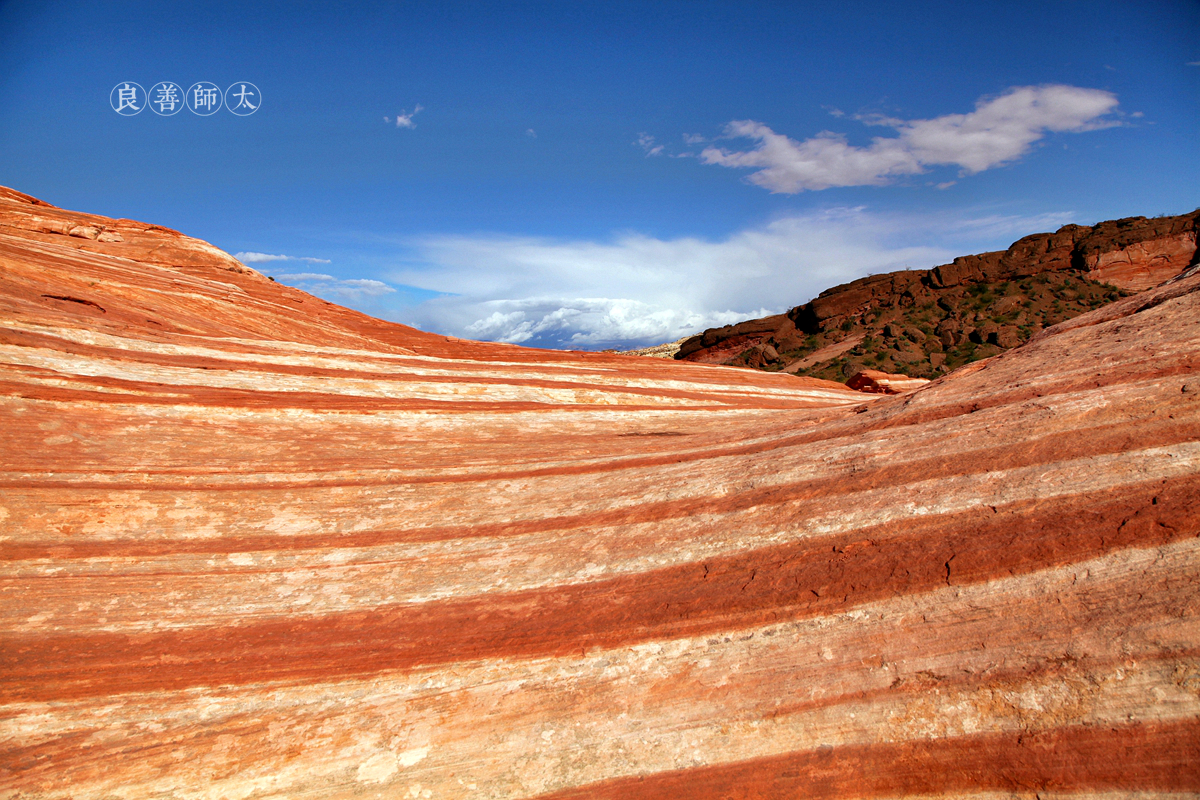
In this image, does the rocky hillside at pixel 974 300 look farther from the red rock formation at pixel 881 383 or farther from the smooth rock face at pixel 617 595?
the smooth rock face at pixel 617 595

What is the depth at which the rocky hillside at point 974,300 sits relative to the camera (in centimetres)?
4584

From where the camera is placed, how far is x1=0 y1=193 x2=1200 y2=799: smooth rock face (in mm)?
4016

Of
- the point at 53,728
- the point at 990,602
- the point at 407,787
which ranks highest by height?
the point at 990,602

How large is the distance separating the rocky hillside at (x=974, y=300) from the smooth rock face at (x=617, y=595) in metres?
40.3

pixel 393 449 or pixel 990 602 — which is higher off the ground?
pixel 393 449

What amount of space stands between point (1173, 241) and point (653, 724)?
67543 mm

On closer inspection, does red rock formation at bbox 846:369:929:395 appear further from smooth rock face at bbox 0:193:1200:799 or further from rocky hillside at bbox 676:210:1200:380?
rocky hillside at bbox 676:210:1200:380

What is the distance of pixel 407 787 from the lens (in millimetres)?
4188

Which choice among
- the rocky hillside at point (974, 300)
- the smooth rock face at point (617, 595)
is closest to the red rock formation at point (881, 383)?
the smooth rock face at point (617, 595)

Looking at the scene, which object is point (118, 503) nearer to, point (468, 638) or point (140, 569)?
point (140, 569)

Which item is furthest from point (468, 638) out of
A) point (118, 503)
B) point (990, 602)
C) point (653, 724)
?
point (118, 503)

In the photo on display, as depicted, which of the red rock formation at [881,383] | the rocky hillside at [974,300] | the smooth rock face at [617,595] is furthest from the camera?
the rocky hillside at [974,300]

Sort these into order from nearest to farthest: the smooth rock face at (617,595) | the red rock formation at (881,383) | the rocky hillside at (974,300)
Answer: the smooth rock face at (617,595)
the red rock formation at (881,383)
the rocky hillside at (974,300)

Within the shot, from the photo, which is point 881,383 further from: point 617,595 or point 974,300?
point 974,300
